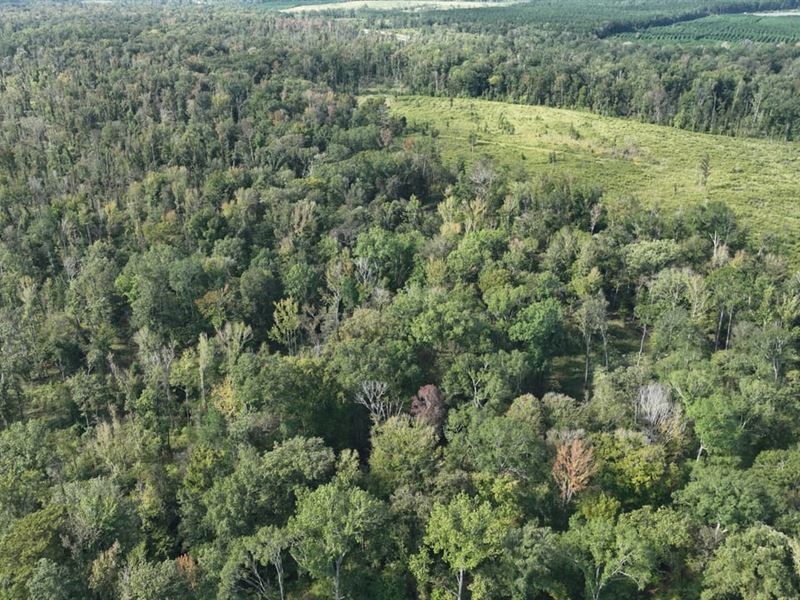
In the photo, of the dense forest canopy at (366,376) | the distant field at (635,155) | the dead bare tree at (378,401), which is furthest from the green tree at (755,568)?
the distant field at (635,155)

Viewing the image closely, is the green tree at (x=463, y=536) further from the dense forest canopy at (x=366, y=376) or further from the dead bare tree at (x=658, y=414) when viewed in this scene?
the dead bare tree at (x=658, y=414)

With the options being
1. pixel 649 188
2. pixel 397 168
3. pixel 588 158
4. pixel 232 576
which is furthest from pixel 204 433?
pixel 588 158

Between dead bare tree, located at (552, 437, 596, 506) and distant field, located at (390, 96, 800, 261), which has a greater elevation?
distant field, located at (390, 96, 800, 261)

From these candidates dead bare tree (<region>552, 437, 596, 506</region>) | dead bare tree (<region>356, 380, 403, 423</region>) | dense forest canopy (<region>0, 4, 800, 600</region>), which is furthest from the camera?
dead bare tree (<region>356, 380, 403, 423</region>)

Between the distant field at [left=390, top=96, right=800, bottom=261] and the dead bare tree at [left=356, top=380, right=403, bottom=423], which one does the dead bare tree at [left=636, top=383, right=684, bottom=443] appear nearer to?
the dead bare tree at [left=356, top=380, right=403, bottom=423]

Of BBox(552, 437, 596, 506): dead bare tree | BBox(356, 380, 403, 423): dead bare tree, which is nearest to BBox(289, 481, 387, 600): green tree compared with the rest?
BBox(356, 380, 403, 423): dead bare tree

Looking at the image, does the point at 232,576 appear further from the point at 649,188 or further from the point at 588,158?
the point at 588,158

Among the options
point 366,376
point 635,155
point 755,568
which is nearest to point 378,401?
point 366,376

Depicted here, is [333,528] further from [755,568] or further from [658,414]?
[658,414]
